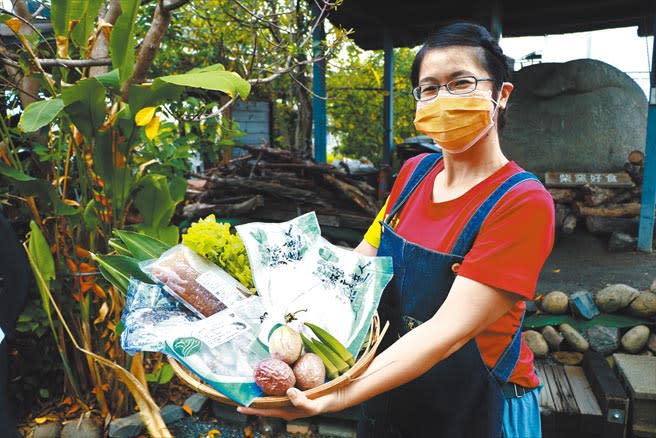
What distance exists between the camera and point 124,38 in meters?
2.06

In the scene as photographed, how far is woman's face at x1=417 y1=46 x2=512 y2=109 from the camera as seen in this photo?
1.34 meters

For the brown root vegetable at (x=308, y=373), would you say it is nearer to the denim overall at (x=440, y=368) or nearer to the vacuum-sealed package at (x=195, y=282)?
the vacuum-sealed package at (x=195, y=282)

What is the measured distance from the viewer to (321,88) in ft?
19.0

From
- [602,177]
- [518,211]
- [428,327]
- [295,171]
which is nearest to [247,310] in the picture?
[428,327]

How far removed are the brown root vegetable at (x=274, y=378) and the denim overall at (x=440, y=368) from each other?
0.49 m

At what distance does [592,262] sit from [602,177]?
→ 47.0 inches

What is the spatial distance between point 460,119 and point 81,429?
109 inches

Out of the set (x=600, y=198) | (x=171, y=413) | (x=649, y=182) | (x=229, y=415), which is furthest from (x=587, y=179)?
(x=171, y=413)

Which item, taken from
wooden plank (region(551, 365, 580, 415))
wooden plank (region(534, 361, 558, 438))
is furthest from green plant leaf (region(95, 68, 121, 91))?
wooden plank (region(551, 365, 580, 415))

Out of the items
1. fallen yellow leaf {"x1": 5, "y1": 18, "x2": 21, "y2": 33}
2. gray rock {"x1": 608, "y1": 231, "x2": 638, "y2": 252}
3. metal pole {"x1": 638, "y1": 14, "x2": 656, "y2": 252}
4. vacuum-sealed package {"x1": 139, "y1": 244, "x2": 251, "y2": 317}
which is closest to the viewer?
vacuum-sealed package {"x1": 139, "y1": 244, "x2": 251, "y2": 317}

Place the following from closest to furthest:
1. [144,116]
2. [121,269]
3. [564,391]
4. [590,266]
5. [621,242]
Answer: [121,269] < [144,116] < [564,391] < [590,266] < [621,242]

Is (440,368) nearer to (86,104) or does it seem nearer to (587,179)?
(86,104)

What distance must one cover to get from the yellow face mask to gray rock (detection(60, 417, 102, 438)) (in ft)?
8.68

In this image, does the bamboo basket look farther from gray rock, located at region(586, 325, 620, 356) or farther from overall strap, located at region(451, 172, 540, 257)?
gray rock, located at region(586, 325, 620, 356)
